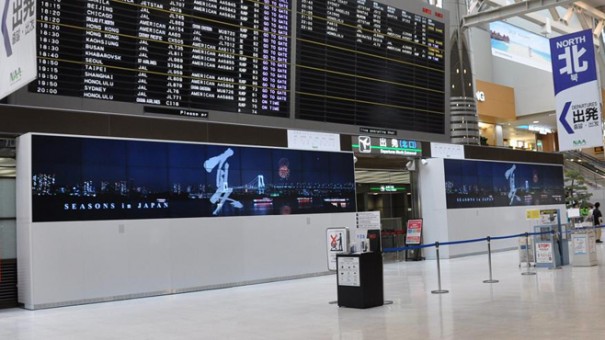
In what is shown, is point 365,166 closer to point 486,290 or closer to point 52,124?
point 486,290

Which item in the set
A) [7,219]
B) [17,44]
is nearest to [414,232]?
[7,219]

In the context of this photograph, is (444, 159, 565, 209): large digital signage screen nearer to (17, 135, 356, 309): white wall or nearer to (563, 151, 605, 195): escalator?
(17, 135, 356, 309): white wall

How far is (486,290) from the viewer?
34.9 feet

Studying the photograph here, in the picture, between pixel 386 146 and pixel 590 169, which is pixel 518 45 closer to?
pixel 590 169

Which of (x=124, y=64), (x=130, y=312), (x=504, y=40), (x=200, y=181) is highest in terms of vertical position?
(x=504, y=40)

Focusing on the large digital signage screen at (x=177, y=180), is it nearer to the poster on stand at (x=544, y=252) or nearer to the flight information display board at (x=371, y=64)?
the flight information display board at (x=371, y=64)

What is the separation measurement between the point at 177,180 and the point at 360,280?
4694mm

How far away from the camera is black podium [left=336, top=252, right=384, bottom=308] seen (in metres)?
9.17

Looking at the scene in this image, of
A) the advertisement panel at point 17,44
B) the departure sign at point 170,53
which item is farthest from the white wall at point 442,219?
the advertisement panel at point 17,44

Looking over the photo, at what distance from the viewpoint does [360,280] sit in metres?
9.20

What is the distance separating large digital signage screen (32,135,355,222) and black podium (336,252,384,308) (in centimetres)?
410

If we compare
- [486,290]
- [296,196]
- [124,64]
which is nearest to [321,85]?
[296,196]

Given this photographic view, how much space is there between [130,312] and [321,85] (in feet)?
24.0

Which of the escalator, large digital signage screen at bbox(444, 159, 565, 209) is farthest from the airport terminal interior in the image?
the escalator
